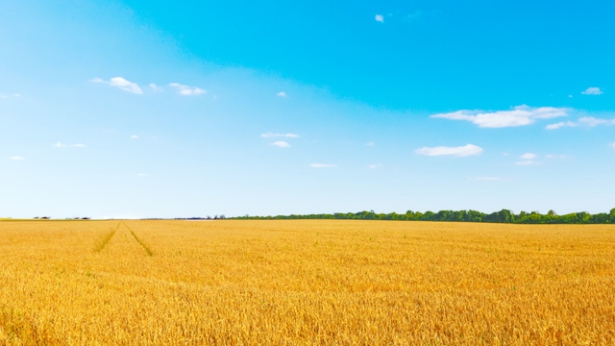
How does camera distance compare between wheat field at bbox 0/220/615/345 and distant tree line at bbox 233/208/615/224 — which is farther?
distant tree line at bbox 233/208/615/224

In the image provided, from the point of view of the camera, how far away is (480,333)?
20.7 ft

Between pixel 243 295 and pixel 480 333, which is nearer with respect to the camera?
pixel 480 333

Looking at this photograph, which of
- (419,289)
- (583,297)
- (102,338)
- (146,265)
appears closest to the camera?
(102,338)

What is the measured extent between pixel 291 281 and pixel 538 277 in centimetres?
877

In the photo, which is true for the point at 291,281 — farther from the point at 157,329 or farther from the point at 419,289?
the point at 157,329

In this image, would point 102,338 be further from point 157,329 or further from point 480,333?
point 480,333

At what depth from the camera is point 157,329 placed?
6.37m

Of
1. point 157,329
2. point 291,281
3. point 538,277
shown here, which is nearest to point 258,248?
point 291,281

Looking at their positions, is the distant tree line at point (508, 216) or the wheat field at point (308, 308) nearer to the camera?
the wheat field at point (308, 308)

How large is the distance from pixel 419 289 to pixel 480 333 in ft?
17.5

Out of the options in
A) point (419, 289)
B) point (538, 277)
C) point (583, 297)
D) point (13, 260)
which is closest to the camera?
point (583, 297)

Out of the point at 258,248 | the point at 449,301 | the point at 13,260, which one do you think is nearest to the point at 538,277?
the point at 449,301

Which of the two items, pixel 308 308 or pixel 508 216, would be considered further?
pixel 508 216

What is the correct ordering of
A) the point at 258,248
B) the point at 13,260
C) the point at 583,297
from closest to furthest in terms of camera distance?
the point at 583,297
the point at 13,260
the point at 258,248
